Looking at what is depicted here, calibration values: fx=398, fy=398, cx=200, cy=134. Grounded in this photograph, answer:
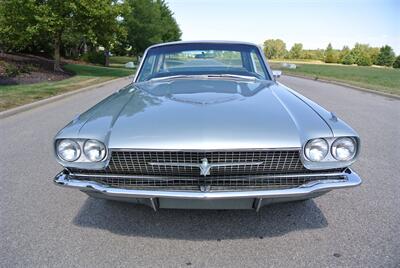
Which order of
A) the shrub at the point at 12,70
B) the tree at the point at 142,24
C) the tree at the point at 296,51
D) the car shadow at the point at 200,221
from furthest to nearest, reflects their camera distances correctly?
the tree at the point at 296,51 < the tree at the point at 142,24 < the shrub at the point at 12,70 < the car shadow at the point at 200,221

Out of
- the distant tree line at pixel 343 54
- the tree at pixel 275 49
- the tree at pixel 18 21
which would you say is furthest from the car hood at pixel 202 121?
the tree at pixel 275 49

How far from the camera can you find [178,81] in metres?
3.91

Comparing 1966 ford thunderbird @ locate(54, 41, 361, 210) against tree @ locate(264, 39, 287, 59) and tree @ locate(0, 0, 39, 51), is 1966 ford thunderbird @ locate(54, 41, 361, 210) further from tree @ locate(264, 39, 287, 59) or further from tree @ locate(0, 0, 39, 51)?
tree @ locate(264, 39, 287, 59)

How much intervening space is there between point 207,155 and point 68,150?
37.8 inches

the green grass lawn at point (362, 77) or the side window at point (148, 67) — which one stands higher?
the side window at point (148, 67)

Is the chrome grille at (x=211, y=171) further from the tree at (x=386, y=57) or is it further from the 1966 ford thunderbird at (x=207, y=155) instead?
the tree at (x=386, y=57)

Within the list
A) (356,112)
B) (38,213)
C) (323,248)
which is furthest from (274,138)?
(356,112)

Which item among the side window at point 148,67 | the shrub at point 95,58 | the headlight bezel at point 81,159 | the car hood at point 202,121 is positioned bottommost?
the shrub at point 95,58

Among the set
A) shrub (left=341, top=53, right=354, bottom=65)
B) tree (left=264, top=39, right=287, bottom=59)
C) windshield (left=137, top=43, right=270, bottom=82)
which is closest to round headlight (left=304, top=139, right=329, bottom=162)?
windshield (left=137, top=43, right=270, bottom=82)

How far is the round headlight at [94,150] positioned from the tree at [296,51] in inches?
4803

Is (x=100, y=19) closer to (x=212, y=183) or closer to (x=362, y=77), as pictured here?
(x=362, y=77)

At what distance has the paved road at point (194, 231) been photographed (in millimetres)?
2629

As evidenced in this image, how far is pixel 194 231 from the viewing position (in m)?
2.98

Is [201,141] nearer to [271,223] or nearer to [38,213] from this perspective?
[271,223]
